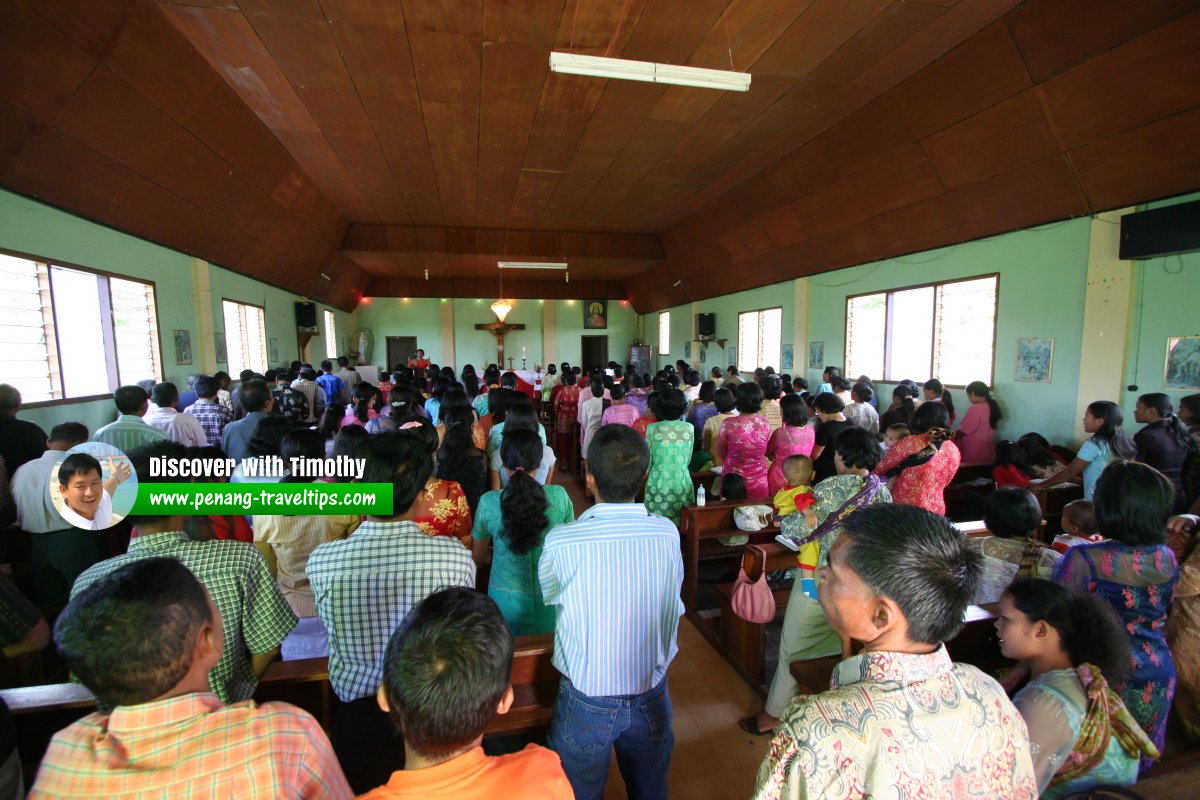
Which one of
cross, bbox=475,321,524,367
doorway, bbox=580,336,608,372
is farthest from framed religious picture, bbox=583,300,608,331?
cross, bbox=475,321,524,367

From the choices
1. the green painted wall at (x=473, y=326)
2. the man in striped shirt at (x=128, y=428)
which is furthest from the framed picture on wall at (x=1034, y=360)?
the green painted wall at (x=473, y=326)

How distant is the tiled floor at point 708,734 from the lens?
2.25 meters

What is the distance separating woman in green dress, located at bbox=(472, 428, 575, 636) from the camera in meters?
2.14

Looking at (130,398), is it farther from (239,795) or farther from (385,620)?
(239,795)

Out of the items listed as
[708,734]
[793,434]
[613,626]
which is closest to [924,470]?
[793,434]

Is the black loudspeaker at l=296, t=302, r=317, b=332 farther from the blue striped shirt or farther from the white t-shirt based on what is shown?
the blue striped shirt

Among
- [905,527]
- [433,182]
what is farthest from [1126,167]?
[433,182]

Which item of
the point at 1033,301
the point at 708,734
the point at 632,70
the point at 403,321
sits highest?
the point at 632,70

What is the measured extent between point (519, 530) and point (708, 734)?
1454mm

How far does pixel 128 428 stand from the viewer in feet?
11.9

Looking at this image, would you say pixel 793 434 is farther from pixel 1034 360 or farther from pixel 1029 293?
pixel 1029 293

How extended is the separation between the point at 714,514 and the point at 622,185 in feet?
19.8

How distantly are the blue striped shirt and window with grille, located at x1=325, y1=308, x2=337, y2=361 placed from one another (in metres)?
13.3

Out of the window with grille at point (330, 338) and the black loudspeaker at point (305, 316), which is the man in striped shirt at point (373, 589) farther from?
the window with grille at point (330, 338)
